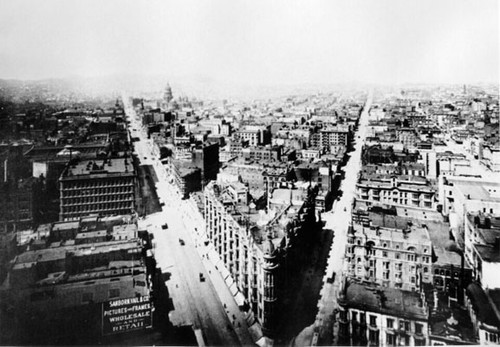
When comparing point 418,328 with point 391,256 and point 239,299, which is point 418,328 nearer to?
point 391,256

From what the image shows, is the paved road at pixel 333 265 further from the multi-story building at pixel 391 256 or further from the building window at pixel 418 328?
the building window at pixel 418 328

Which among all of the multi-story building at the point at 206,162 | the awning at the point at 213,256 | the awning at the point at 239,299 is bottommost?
the awning at the point at 239,299

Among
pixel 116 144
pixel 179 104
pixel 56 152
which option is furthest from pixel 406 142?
pixel 179 104

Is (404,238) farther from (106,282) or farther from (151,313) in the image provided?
(106,282)

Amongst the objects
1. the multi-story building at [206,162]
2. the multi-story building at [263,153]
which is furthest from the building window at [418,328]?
the multi-story building at [263,153]

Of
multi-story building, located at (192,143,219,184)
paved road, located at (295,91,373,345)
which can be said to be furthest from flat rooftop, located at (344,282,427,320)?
multi-story building, located at (192,143,219,184)

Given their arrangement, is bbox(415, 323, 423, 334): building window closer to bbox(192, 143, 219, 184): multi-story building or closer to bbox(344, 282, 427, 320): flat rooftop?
bbox(344, 282, 427, 320): flat rooftop

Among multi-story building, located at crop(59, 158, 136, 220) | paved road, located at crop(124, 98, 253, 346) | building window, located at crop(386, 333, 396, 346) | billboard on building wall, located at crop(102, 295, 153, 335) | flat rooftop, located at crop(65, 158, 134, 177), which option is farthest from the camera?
flat rooftop, located at crop(65, 158, 134, 177)
